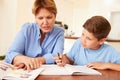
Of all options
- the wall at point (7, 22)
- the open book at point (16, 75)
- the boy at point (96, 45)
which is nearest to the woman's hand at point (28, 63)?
the open book at point (16, 75)

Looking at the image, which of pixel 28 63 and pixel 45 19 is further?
pixel 45 19

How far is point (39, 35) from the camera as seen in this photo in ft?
4.34

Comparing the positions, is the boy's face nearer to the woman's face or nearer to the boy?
the boy

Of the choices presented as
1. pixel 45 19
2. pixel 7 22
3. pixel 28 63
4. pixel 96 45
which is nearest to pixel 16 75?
pixel 28 63

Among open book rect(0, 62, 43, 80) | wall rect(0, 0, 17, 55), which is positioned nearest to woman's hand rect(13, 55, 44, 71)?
open book rect(0, 62, 43, 80)

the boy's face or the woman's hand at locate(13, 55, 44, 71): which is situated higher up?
the boy's face

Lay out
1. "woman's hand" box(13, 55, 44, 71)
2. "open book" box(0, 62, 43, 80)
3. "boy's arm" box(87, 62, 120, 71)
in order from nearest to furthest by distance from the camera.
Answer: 1. "open book" box(0, 62, 43, 80)
2. "woman's hand" box(13, 55, 44, 71)
3. "boy's arm" box(87, 62, 120, 71)

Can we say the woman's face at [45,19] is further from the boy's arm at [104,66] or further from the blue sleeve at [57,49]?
the boy's arm at [104,66]

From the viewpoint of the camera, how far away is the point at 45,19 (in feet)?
4.16

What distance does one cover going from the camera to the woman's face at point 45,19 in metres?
1.26

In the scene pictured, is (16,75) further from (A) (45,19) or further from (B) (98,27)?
(B) (98,27)

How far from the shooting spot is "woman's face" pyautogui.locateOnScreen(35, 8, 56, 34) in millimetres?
1257

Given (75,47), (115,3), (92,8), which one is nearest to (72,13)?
(92,8)

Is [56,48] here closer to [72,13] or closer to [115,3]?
[115,3]
